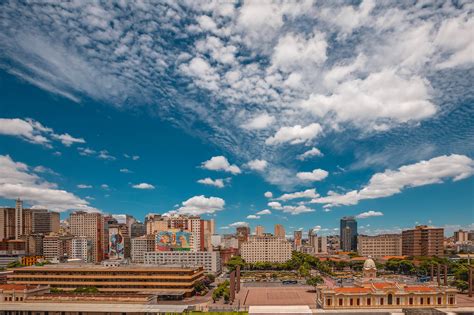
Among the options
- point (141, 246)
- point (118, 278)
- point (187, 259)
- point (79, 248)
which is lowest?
point (79, 248)

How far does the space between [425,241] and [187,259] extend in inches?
3843

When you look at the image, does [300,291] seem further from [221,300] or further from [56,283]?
[56,283]

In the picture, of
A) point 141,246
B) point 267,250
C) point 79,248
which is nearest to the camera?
point 79,248

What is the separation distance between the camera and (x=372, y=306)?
60.7 meters

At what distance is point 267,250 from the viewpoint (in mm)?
178125

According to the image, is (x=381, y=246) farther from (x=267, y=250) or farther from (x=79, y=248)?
(x=79, y=248)

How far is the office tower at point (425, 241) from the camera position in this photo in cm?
16312

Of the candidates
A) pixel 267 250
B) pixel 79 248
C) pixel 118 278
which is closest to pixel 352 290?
pixel 118 278

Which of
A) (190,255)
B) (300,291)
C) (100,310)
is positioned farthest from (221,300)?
(190,255)

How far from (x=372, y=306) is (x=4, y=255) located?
136332 mm

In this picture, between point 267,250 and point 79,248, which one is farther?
point 267,250

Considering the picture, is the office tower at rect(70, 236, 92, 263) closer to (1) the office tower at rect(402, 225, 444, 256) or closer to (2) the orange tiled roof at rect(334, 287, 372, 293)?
(2) the orange tiled roof at rect(334, 287, 372, 293)

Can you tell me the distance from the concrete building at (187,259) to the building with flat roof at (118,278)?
124ft

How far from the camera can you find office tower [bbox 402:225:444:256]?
535ft
